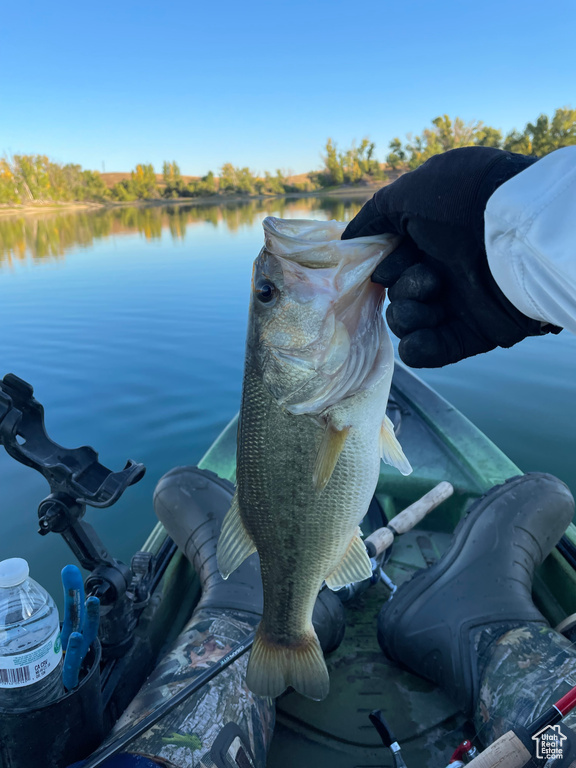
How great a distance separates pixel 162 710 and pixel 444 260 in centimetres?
182

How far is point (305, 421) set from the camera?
1.62 m

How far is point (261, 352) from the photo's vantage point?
163 cm

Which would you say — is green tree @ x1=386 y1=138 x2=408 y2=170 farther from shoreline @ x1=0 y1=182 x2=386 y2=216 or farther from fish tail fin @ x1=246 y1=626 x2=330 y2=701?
fish tail fin @ x1=246 y1=626 x2=330 y2=701

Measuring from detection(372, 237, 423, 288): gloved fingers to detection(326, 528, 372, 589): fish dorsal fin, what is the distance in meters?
1.03

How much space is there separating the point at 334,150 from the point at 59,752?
10062cm

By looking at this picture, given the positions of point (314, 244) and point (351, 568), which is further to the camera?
point (351, 568)

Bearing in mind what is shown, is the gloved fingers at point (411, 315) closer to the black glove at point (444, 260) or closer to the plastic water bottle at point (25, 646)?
the black glove at point (444, 260)

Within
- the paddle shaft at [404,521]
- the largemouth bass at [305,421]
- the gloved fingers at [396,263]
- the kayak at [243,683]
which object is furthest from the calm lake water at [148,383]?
the gloved fingers at [396,263]

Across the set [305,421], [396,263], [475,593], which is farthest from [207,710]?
[396,263]

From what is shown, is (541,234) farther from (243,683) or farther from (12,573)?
(243,683)

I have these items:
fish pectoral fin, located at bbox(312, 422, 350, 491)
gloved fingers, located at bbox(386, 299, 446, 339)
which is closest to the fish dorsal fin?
fish pectoral fin, located at bbox(312, 422, 350, 491)

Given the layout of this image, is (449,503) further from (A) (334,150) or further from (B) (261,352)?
(A) (334,150)

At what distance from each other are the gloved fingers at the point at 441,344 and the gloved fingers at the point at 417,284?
5.2 inches

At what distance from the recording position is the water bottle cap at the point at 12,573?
1544 millimetres
